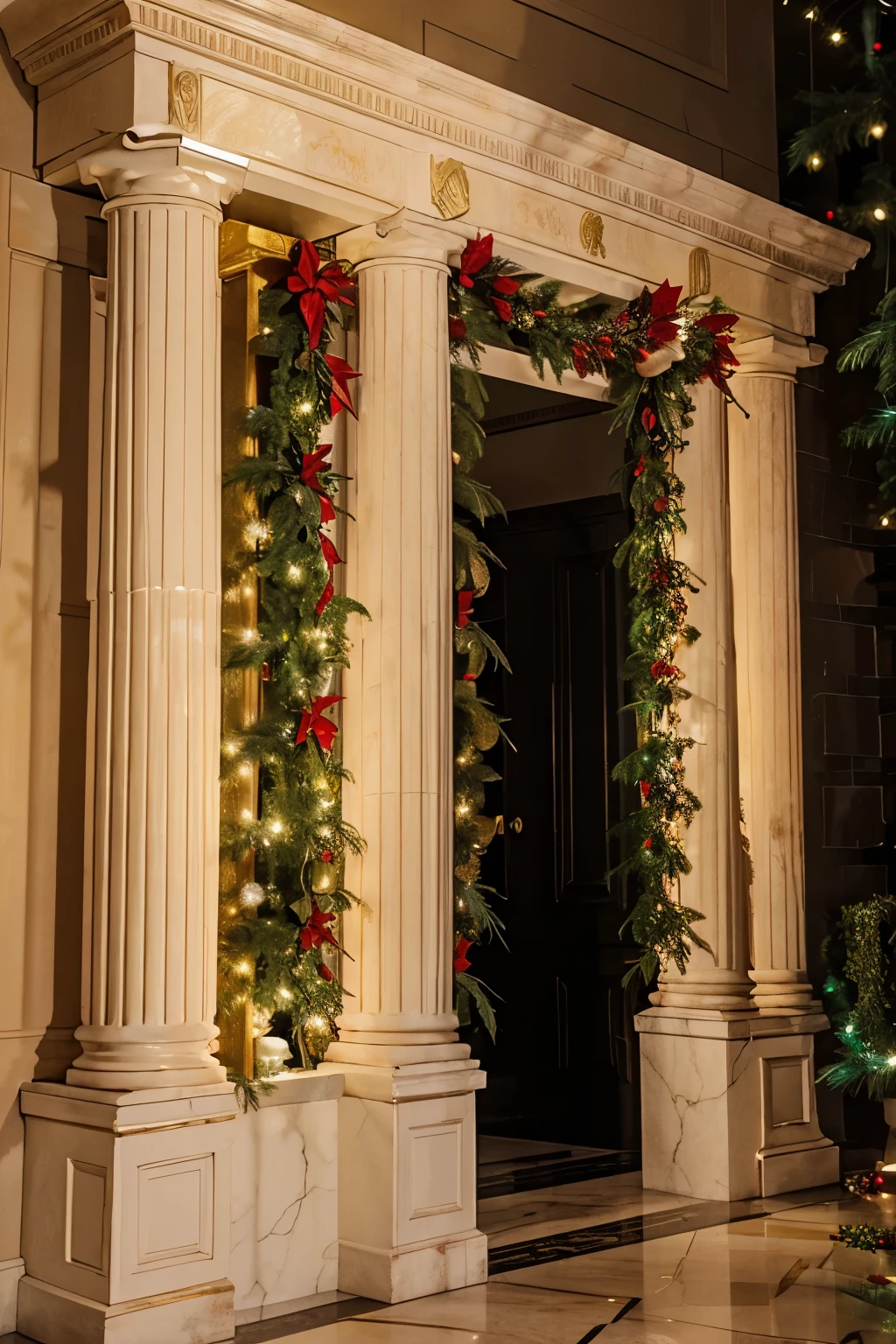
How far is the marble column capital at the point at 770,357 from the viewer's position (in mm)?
7312

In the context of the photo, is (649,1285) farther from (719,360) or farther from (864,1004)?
(719,360)

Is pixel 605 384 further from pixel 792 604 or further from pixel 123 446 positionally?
pixel 123 446

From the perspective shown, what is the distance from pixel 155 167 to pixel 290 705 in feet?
5.88

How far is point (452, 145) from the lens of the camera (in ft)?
19.0

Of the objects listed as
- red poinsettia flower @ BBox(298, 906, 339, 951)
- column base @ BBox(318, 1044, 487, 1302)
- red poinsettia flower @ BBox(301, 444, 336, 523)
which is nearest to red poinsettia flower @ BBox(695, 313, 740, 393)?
red poinsettia flower @ BBox(301, 444, 336, 523)

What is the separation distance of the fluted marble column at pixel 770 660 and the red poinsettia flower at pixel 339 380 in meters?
2.42

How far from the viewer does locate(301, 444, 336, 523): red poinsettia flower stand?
5438 mm

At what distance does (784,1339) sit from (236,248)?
13.0 feet

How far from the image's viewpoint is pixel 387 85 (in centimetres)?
550

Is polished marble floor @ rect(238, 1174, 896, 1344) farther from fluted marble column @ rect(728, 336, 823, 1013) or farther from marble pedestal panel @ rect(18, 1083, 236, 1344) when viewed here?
fluted marble column @ rect(728, 336, 823, 1013)

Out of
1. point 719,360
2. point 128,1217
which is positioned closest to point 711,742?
point 719,360

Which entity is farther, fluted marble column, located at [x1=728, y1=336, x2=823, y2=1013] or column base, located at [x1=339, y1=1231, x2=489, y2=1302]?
fluted marble column, located at [x1=728, y1=336, x2=823, y2=1013]

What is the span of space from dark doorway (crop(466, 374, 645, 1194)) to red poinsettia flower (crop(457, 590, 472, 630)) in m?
1.82

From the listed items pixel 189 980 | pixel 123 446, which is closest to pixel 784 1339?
pixel 189 980
